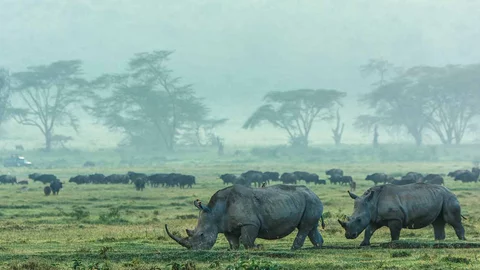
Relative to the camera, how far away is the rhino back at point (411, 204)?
2578cm

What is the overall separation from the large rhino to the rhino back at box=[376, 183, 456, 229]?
6.07ft

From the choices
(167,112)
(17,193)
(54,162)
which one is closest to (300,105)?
(167,112)

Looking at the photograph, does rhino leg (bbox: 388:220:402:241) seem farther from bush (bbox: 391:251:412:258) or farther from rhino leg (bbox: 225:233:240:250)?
rhino leg (bbox: 225:233:240:250)

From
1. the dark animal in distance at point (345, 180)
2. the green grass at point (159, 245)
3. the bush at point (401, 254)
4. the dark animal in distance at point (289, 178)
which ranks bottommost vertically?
the bush at point (401, 254)

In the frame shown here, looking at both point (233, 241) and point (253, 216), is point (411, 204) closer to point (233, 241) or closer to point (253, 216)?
point (253, 216)

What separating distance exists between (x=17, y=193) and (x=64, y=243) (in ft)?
103

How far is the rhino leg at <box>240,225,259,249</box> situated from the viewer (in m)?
23.6

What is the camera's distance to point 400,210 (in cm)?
2584

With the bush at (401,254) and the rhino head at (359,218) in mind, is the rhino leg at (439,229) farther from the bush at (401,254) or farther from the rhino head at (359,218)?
the bush at (401,254)

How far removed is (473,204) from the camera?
44.4 m

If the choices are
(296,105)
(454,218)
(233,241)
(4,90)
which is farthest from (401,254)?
(296,105)

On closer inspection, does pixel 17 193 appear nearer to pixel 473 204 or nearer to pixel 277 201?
pixel 473 204

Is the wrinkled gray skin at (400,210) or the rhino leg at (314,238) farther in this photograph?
the wrinkled gray skin at (400,210)

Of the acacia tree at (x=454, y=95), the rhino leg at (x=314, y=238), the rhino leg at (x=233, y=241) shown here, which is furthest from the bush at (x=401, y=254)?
the acacia tree at (x=454, y=95)
